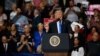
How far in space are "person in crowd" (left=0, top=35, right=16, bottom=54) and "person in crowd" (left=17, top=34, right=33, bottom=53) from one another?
17 cm

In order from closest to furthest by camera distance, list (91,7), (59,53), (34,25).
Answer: (59,53)
(34,25)
(91,7)

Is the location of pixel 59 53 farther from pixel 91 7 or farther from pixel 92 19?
pixel 91 7

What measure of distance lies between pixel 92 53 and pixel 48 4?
3.31m

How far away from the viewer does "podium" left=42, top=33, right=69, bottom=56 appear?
23.0 ft

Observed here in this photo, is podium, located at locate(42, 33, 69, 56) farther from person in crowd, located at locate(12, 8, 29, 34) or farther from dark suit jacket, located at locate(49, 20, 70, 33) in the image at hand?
person in crowd, located at locate(12, 8, 29, 34)

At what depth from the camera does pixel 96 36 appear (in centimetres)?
1062

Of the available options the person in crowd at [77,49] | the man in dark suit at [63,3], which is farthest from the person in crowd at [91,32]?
the man in dark suit at [63,3]

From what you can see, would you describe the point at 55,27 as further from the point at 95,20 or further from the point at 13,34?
the point at 95,20

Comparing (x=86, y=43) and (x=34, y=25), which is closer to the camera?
(x=86, y=43)

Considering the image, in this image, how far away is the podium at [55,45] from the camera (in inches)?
276

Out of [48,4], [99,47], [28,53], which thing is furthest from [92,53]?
[48,4]

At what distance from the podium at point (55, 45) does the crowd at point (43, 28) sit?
2.24 metres

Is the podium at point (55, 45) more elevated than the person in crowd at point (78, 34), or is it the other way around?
the podium at point (55, 45)

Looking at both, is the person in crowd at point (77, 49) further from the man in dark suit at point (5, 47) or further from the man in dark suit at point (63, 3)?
the man in dark suit at point (63, 3)
